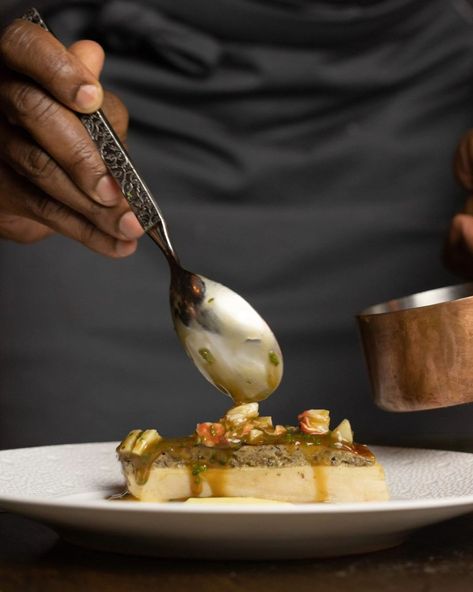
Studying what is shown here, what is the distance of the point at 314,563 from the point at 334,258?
127 cm

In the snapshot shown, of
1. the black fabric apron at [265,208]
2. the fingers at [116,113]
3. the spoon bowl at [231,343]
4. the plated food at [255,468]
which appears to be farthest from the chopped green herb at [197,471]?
the black fabric apron at [265,208]

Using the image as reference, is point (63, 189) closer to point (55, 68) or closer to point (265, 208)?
point (55, 68)

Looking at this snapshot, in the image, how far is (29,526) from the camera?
32.5 inches

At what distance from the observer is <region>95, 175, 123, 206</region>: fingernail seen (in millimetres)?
1046

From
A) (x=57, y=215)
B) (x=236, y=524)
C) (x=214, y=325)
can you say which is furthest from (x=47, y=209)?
(x=236, y=524)

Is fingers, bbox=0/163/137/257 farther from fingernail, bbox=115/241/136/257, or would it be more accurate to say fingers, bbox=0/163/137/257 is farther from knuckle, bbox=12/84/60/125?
knuckle, bbox=12/84/60/125

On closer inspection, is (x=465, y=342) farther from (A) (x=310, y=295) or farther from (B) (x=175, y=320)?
(A) (x=310, y=295)

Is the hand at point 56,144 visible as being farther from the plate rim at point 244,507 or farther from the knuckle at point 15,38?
the plate rim at point 244,507

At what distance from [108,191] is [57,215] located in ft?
0.52

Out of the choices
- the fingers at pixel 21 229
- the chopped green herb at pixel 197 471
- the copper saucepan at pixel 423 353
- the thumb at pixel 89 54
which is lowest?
the chopped green herb at pixel 197 471

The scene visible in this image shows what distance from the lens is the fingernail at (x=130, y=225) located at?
1.08 metres

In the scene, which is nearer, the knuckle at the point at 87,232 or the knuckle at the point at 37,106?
the knuckle at the point at 37,106

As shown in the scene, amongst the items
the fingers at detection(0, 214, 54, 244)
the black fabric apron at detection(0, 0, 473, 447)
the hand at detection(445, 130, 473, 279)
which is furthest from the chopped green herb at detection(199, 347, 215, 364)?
the black fabric apron at detection(0, 0, 473, 447)

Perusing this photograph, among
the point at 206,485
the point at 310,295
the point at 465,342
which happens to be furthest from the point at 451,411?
the point at 206,485
